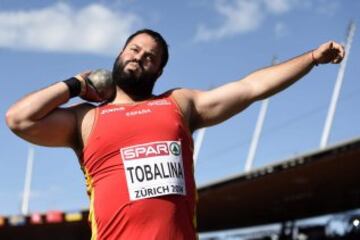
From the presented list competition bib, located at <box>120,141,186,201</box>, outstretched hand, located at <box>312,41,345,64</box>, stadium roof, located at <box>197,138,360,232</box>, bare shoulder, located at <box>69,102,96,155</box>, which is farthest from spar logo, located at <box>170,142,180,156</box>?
stadium roof, located at <box>197,138,360,232</box>

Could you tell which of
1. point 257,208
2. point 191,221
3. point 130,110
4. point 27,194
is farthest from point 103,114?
point 27,194

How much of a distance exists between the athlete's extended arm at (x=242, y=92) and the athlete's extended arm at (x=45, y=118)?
475mm

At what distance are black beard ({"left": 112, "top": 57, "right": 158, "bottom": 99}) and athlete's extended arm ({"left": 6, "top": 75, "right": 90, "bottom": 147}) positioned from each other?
0.66 ft

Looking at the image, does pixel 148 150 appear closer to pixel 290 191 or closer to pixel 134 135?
pixel 134 135

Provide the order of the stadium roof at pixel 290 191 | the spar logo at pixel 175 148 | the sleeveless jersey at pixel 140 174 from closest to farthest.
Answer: the sleeveless jersey at pixel 140 174, the spar logo at pixel 175 148, the stadium roof at pixel 290 191

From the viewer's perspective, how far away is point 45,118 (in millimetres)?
2574

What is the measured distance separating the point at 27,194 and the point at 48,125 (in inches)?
1327

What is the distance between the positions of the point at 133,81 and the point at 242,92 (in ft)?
1.47

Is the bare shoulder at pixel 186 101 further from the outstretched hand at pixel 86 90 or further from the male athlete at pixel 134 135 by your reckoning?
the outstretched hand at pixel 86 90

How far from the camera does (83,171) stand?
2.66 metres

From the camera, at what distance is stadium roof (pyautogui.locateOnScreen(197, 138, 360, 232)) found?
1717 cm

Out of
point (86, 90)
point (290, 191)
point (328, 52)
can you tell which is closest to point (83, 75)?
point (86, 90)

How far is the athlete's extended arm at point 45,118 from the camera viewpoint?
2.53 meters

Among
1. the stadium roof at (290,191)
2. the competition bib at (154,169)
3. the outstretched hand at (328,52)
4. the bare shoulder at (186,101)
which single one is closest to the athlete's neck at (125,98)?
the bare shoulder at (186,101)
